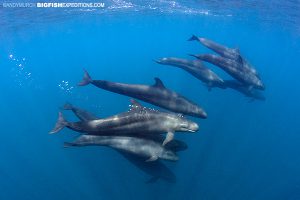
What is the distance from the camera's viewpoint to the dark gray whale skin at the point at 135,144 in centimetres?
1223

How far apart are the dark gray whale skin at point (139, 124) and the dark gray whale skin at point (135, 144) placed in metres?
0.66

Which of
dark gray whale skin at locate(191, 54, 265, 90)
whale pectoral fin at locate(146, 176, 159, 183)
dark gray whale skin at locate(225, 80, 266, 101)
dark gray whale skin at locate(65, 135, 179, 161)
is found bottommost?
whale pectoral fin at locate(146, 176, 159, 183)

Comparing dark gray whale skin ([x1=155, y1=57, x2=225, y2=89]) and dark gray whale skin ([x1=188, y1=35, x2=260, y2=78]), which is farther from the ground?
dark gray whale skin ([x1=188, y1=35, x2=260, y2=78])

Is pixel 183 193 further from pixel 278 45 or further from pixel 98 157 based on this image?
pixel 278 45

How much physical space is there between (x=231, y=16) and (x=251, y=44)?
76.5 ft

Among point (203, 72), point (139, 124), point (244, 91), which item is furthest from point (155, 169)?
point (244, 91)

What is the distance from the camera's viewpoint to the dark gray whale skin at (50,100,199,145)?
11.4 meters

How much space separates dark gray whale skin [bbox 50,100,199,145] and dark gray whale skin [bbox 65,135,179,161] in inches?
25.9

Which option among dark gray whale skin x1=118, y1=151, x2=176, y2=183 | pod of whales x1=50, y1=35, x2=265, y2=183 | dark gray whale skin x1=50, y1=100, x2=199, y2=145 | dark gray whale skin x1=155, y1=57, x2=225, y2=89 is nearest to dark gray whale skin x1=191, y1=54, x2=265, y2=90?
dark gray whale skin x1=155, y1=57, x2=225, y2=89

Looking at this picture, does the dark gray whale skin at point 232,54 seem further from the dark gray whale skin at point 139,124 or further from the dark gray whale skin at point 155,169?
the dark gray whale skin at point 139,124

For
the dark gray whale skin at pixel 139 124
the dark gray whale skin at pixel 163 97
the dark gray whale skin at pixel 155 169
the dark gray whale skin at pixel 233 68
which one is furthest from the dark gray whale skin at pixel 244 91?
the dark gray whale skin at pixel 139 124

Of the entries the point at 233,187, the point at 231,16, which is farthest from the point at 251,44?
the point at 233,187

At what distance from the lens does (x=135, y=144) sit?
486 inches

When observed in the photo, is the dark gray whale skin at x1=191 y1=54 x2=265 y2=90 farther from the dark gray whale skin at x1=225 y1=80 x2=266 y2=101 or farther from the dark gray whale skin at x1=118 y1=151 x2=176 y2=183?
the dark gray whale skin at x1=118 y1=151 x2=176 y2=183
